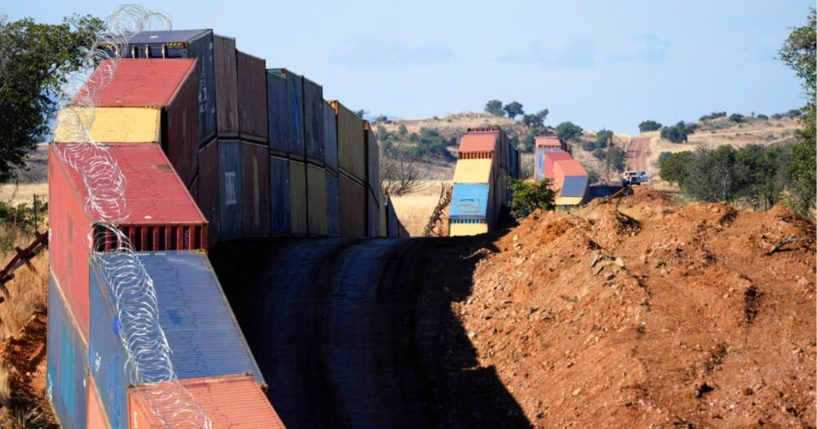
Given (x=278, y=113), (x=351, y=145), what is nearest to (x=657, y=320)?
(x=278, y=113)

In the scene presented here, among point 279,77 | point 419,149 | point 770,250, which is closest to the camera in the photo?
point 770,250

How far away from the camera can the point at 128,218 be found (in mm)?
18141

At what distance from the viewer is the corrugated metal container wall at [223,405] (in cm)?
1361

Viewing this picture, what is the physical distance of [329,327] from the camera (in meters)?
24.7

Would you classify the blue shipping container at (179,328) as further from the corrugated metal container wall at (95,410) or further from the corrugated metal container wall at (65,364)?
the corrugated metal container wall at (65,364)

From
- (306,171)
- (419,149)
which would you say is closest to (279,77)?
(306,171)

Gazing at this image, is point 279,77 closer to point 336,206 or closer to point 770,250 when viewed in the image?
point 336,206

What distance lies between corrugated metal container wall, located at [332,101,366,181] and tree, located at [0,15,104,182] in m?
14.0

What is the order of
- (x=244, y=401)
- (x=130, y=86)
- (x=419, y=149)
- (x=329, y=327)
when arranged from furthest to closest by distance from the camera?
1. (x=419, y=149)
2. (x=130, y=86)
3. (x=329, y=327)
4. (x=244, y=401)

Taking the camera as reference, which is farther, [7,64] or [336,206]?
[336,206]

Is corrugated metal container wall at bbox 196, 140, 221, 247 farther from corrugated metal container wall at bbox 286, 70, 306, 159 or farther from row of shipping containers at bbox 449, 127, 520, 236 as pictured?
row of shipping containers at bbox 449, 127, 520, 236

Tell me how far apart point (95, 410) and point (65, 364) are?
3363 mm

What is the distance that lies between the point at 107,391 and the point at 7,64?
20096 millimetres

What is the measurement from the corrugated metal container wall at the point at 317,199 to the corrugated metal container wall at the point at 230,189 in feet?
24.2
